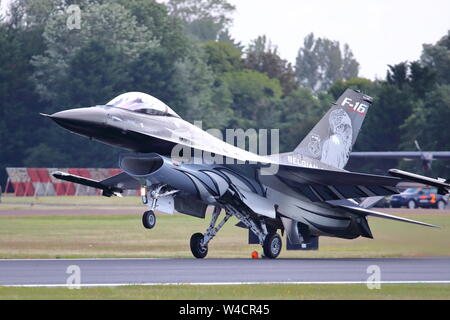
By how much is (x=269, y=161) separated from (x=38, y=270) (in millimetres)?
6448

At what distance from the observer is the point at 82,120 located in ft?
65.0

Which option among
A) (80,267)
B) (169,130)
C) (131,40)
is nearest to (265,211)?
(169,130)

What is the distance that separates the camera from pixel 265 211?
22500 millimetres

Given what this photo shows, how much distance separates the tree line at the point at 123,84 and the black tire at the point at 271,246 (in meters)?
42.1

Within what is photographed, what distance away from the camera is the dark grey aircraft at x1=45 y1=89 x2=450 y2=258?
67.3ft

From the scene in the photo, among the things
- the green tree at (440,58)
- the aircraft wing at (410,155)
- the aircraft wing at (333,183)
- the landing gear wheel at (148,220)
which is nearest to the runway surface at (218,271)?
the landing gear wheel at (148,220)

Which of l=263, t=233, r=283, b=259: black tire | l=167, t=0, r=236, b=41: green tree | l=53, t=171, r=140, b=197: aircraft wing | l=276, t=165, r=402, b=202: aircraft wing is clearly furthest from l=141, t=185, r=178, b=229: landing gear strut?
l=167, t=0, r=236, b=41: green tree

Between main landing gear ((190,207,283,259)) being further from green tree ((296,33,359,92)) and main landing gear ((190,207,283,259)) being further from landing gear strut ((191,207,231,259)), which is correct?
green tree ((296,33,359,92))

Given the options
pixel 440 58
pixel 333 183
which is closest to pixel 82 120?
pixel 333 183

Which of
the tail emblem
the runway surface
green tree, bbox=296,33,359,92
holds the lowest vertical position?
the runway surface

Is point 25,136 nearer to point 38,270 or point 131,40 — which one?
point 131,40

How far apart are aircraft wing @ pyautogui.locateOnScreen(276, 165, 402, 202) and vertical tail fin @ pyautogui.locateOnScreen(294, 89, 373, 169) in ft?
4.77

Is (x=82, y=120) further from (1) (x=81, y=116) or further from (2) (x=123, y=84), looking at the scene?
(2) (x=123, y=84)

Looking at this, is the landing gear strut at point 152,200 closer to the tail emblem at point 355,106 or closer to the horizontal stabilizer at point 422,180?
the horizontal stabilizer at point 422,180
